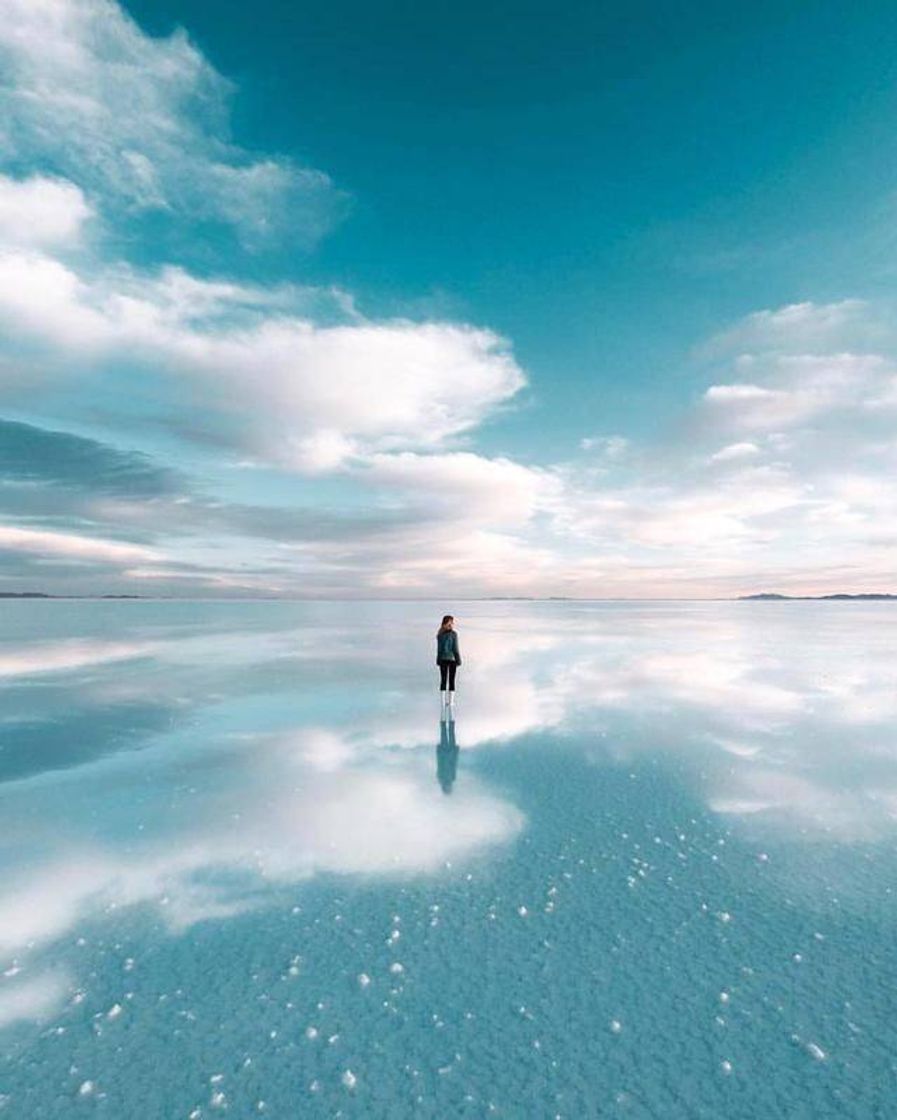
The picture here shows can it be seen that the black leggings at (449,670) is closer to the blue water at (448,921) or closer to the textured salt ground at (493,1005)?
the blue water at (448,921)

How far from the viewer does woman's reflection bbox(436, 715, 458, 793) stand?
1165 centimetres

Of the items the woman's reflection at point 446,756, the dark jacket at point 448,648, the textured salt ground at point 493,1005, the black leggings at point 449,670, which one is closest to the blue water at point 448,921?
the textured salt ground at point 493,1005

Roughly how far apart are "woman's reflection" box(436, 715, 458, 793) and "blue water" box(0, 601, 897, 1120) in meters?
0.19

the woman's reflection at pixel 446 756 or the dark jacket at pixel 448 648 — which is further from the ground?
the dark jacket at pixel 448 648

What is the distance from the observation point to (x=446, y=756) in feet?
43.5

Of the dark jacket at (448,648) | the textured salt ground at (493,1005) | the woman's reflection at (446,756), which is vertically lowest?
the textured salt ground at (493,1005)

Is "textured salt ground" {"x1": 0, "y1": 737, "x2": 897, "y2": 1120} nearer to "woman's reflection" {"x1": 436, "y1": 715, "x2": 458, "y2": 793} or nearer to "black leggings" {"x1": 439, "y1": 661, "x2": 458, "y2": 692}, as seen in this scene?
"woman's reflection" {"x1": 436, "y1": 715, "x2": 458, "y2": 793}

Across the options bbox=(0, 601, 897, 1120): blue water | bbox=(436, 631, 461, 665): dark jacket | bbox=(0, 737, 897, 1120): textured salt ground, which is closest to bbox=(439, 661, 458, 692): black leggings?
bbox=(436, 631, 461, 665): dark jacket

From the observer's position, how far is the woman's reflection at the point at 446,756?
11.6 metres

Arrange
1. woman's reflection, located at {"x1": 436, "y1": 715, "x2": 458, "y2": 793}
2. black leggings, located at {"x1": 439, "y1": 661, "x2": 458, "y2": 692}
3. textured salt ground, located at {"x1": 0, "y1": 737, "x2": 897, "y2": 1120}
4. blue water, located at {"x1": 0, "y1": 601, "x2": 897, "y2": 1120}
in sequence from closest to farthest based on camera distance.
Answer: textured salt ground, located at {"x1": 0, "y1": 737, "x2": 897, "y2": 1120} → blue water, located at {"x1": 0, "y1": 601, "x2": 897, "y2": 1120} → woman's reflection, located at {"x1": 436, "y1": 715, "x2": 458, "y2": 793} → black leggings, located at {"x1": 439, "y1": 661, "x2": 458, "y2": 692}

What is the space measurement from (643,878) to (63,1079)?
19.9 feet

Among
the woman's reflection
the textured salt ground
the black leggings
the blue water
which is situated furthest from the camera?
the black leggings

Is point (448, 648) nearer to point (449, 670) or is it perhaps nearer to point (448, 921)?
point (449, 670)

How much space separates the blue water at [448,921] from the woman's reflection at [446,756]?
191 mm
